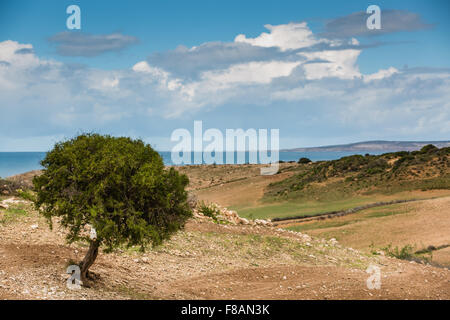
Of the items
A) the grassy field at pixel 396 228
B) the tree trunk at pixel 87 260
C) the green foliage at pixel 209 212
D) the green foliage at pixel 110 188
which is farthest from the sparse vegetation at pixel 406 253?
the tree trunk at pixel 87 260

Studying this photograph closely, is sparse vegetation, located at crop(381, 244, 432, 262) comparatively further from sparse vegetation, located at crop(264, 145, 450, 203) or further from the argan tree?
sparse vegetation, located at crop(264, 145, 450, 203)

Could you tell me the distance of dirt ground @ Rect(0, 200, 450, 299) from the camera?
437 inches

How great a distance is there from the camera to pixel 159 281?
42.2 feet

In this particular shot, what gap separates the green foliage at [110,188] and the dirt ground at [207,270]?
4.98 ft

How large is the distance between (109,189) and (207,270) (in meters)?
5.14

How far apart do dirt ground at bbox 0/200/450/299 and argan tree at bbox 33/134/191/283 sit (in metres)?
1.34

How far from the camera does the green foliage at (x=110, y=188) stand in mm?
9945

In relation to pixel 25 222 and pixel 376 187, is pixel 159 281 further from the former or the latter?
pixel 376 187

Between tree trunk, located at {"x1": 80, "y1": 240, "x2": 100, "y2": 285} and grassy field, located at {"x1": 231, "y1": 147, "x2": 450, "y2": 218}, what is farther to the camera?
grassy field, located at {"x1": 231, "y1": 147, "x2": 450, "y2": 218}

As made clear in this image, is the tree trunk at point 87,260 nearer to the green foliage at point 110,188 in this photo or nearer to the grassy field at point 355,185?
the green foliage at point 110,188

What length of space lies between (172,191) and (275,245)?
7.94 meters

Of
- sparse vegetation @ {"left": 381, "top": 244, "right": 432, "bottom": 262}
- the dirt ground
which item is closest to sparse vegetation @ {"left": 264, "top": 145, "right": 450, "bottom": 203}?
sparse vegetation @ {"left": 381, "top": 244, "right": 432, "bottom": 262}

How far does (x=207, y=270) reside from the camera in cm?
1411
